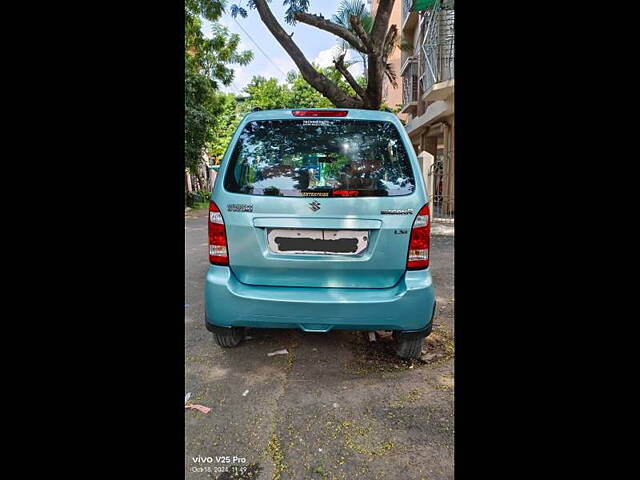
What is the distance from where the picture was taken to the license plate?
237 cm

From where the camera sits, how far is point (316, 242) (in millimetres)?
2385

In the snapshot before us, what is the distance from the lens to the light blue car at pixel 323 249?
2.34 meters

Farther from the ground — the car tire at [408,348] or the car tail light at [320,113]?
the car tail light at [320,113]

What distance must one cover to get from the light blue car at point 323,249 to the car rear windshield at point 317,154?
0.04ft

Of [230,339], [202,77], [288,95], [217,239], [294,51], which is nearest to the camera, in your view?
[217,239]

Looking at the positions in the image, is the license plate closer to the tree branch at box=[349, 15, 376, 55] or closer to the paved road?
the paved road

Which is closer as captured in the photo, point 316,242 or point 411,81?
point 316,242

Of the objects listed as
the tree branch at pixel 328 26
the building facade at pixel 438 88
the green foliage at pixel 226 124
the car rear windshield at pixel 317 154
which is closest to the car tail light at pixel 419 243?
the car rear windshield at pixel 317 154

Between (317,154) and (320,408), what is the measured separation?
172 cm

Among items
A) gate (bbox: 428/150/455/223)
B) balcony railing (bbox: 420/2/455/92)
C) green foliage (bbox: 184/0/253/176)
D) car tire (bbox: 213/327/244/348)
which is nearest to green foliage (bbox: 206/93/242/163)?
green foliage (bbox: 184/0/253/176)

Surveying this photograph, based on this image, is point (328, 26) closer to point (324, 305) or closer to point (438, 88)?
point (438, 88)

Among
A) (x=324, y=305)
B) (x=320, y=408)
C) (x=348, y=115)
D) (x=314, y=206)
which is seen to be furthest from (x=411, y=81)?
(x=320, y=408)

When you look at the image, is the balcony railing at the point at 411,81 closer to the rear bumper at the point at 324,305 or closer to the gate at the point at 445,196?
the gate at the point at 445,196

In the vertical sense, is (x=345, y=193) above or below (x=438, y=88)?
below
